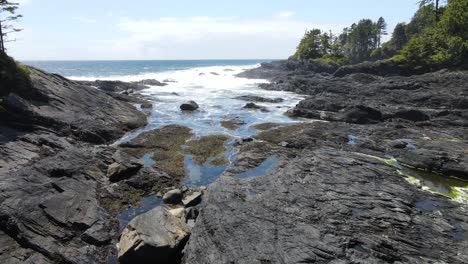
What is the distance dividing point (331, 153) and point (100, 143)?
26.9 m

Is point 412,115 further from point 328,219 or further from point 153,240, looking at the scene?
point 153,240

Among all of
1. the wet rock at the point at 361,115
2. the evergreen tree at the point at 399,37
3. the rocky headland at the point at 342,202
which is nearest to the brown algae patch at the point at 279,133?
the rocky headland at the point at 342,202

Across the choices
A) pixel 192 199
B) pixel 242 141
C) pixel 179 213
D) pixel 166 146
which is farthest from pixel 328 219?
pixel 166 146

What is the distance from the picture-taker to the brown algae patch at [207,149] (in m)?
33.3

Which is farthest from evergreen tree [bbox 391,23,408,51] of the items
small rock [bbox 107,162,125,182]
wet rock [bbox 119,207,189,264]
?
wet rock [bbox 119,207,189,264]

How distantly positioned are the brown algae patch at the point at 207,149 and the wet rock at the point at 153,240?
46.9 ft

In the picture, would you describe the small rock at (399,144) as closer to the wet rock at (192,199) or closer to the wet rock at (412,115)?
the wet rock at (412,115)

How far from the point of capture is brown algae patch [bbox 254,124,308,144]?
39669mm

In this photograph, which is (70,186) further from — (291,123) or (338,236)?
(291,123)

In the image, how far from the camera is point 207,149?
36.6 meters

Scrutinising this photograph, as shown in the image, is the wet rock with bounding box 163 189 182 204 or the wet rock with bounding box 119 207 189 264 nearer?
the wet rock with bounding box 119 207 189 264

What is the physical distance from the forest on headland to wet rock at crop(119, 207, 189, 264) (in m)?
83.6

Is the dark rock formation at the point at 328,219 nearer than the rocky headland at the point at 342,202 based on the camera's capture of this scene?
Yes

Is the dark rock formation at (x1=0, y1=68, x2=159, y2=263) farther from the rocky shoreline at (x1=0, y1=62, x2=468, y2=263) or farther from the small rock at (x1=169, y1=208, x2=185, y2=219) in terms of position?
the small rock at (x1=169, y1=208, x2=185, y2=219)
